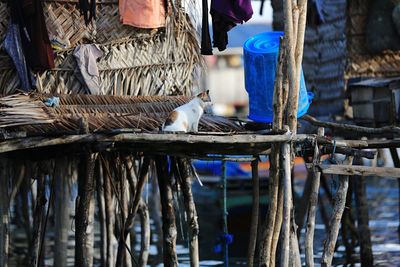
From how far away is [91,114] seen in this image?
365 inches

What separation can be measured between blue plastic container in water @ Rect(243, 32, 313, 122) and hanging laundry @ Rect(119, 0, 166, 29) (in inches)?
41.5

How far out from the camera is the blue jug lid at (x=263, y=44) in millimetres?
9633

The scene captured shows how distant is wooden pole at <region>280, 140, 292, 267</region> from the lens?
29.5 feet

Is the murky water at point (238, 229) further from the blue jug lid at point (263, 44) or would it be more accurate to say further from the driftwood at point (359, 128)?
the blue jug lid at point (263, 44)

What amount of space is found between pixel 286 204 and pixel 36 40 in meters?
2.95

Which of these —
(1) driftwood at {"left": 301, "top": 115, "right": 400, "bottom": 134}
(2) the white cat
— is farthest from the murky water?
(2) the white cat

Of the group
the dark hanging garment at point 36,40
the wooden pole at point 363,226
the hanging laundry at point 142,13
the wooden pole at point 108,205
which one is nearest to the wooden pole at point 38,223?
the wooden pole at point 108,205

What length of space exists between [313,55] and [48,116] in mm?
6487

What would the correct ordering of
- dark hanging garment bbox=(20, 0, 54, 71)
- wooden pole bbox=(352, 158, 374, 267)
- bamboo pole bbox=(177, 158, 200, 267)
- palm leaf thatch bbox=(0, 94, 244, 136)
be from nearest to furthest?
palm leaf thatch bbox=(0, 94, 244, 136)
dark hanging garment bbox=(20, 0, 54, 71)
bamboo pole bbox=(177, 158, 200, 267)
wooden pole bbox=(352, 158, 374, 267)


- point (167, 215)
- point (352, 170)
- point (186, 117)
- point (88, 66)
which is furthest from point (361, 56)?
point (186, 117)

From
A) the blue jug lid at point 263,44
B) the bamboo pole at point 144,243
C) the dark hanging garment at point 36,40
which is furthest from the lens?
the bamboo pole at point 144,243

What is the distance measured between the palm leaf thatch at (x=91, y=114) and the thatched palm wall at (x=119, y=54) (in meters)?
0.23

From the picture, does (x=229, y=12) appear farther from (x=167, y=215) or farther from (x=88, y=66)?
(x=167, y=215)

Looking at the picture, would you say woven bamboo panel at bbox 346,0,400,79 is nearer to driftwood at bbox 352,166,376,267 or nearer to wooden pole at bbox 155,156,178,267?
driftwood at bbox 352,166,376,267
